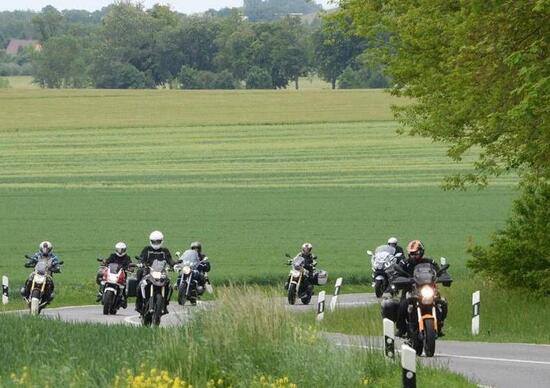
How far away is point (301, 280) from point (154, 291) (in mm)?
11327

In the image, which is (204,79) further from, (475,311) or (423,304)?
(423,304)

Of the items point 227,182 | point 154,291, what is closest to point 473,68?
point 154,291

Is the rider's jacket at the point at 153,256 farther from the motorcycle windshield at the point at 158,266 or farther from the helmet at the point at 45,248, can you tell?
the helmet at the point at 45,248

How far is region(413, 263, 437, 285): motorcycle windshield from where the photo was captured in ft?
66.3

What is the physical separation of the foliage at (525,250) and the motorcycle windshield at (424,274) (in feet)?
22.3

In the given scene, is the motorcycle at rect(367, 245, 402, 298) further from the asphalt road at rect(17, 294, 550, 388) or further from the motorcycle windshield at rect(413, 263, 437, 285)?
the motorcycle windshield at rect(413, 263, 437, 285)

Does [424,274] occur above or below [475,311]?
above

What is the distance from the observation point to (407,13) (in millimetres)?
30094

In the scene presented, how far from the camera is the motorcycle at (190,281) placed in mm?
35719

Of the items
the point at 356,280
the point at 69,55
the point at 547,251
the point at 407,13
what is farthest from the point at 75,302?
the point at 69,55

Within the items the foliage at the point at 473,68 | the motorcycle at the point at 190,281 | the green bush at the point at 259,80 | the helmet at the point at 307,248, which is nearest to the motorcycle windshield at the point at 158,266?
the foliage at the point at 473,68

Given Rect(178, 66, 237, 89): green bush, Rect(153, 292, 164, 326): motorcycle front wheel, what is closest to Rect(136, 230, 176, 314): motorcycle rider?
Answer: Rect(153, 292, 164, 326): motorcycle front wheel

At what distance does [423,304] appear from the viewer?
2003 cm

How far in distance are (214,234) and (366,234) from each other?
5154 millimetres
